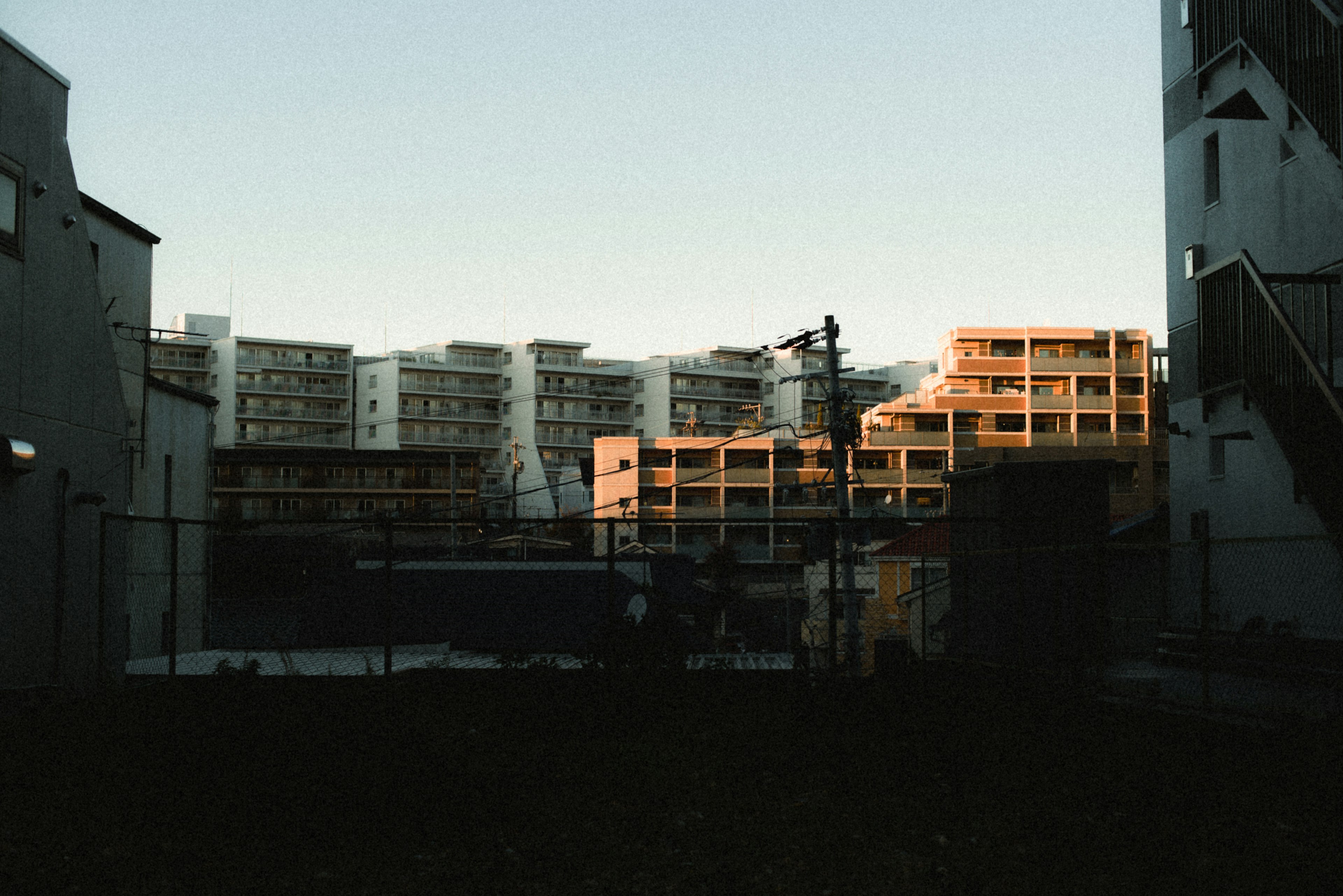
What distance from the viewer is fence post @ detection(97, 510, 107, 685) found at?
13008 millimetres

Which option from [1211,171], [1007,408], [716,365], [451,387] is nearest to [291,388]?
[451,387]

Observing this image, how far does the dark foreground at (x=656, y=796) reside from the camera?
6160 millimetres

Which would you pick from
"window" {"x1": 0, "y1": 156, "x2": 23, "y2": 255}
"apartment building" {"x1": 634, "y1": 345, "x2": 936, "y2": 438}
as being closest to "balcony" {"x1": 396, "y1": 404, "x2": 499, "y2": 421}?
"apartment building" {"x1": 634, "y1": 345, "x2": 936, "y2": 438}

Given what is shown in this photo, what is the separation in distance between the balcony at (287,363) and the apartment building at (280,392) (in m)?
0.05

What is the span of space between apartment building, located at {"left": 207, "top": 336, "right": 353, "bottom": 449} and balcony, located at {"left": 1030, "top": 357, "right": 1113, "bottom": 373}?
60.8 metres

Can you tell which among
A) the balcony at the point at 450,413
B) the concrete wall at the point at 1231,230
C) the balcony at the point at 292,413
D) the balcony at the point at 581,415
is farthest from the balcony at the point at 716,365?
the concrete wall at the point at 1231,230

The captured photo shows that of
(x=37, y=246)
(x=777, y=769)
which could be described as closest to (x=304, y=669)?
(x=37, y=246)

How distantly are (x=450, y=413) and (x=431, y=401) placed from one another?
6.93 ft

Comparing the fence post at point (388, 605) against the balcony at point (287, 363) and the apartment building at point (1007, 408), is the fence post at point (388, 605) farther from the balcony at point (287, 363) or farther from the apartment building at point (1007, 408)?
the balcony at point (287, 363)

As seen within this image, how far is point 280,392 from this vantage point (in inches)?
4053

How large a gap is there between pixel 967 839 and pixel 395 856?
333 centimetres

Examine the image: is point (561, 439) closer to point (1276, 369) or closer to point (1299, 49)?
point (1276, 369)

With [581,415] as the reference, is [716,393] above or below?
above

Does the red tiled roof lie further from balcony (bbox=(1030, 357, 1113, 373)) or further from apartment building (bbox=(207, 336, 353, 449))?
apartment building (bbox=(207, 336, 353, 449))
